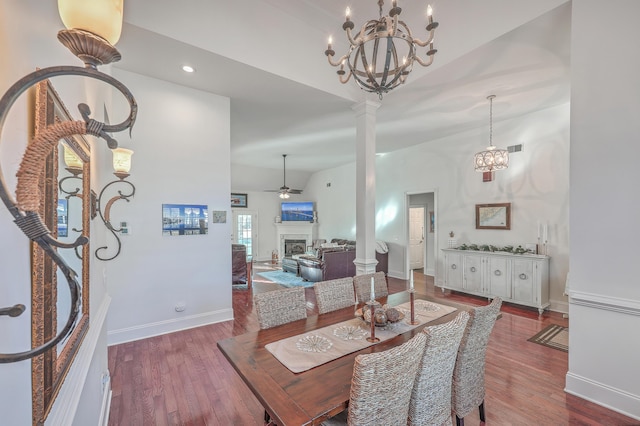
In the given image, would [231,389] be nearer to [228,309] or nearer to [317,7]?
[228,309]

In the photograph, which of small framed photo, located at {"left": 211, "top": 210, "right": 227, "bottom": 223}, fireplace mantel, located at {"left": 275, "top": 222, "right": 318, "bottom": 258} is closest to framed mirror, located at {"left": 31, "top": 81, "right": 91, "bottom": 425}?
small framed photo, located at {"left": 211, "top": 210, "right": 227, "bottom": 223}

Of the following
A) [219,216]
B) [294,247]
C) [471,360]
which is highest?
[219,216]

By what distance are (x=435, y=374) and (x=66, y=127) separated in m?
1.80

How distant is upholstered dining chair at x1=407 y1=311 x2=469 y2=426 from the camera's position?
55.3 inches

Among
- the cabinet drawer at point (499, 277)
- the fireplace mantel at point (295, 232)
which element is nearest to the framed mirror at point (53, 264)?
the cabinet drawer at point (499, 277)

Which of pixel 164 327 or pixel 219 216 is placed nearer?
pixel 164 327

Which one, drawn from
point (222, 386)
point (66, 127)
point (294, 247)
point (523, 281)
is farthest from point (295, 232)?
point (66, 127)

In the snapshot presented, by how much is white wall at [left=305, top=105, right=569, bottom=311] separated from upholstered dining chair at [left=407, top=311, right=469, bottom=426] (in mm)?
4227

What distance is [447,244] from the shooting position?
603 centimetres

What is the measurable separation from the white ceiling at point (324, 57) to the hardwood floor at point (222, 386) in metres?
3.24

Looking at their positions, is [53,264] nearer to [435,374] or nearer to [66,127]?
[66,127]

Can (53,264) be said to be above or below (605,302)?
above

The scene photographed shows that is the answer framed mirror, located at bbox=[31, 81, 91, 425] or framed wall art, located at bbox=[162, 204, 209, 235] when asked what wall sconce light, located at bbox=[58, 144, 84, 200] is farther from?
framed wall art, located at bbox=[162, 204, 209, 235]

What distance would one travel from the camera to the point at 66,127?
1.99 feet
